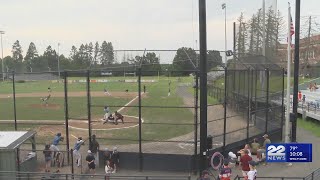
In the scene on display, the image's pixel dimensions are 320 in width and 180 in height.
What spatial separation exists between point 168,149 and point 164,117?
13814 mm

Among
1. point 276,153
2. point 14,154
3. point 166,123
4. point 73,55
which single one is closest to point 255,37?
point 166,123

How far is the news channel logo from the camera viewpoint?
1372 cm

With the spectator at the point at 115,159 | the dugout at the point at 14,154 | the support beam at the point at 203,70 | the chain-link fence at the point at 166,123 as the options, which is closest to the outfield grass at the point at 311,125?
the chain-link fence at the point at 166,123

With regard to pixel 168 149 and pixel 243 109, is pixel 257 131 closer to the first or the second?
pixel 243 109

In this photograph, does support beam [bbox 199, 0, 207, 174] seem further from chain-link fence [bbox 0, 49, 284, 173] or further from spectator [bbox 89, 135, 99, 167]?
spectator [bbox 89, 135, 99, 167]

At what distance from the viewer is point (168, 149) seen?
20266 millimetres

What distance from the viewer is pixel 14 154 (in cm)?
1483

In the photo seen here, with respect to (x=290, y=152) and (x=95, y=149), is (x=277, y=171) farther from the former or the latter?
(x=95, y=149)

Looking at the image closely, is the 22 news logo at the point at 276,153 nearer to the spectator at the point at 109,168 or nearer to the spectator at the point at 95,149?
the spectator at the point at 109,168

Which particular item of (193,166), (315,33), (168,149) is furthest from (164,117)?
(315,33)

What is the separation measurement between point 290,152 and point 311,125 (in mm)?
17057

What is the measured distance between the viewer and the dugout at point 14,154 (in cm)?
1476

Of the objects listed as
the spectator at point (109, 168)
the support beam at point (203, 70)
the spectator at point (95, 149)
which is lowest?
the spectator at point (109, 168)

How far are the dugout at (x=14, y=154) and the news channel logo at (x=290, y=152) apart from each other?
31.5ft
